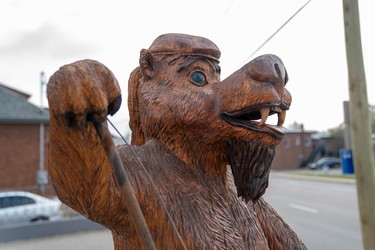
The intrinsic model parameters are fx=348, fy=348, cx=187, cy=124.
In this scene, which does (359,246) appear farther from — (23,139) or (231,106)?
(23,139)

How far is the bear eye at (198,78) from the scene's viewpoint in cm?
112

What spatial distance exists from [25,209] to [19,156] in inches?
212

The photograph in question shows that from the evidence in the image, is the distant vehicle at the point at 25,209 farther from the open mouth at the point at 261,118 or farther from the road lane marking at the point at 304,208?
the open mouth at the point at 261,118

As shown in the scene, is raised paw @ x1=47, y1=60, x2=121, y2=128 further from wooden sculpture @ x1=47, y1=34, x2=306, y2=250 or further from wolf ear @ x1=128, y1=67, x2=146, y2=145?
wolf ear @ x1=128, y1=67, x2=146, y2=145

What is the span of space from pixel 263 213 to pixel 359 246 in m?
4.88

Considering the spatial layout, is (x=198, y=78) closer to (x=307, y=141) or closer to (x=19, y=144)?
(x=19, y=144)

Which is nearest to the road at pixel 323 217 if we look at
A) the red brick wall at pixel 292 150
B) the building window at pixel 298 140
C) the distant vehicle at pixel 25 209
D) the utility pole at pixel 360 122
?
the utility pole at pixel 360 122

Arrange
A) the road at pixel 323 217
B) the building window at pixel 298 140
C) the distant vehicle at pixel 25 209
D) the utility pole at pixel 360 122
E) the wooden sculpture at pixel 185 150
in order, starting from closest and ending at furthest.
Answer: the wooden sculpture at pixel 185 150 < the utility pole at pixel 360 122 < the road at pixel 323 217 < the distant vehicle at pixel 25 209 < the building window at pixel 298 140

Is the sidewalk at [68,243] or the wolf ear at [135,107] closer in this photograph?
the wolf ear at [135,107]

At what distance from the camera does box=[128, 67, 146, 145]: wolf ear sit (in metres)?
1.25

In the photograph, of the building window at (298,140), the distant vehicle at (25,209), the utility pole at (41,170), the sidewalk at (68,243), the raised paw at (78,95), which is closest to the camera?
the raised paw at (78,95)

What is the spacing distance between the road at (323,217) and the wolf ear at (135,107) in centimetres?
475

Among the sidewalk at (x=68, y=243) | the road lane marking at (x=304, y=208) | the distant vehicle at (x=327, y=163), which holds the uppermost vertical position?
the distant vehicle at (x=327, y=163)

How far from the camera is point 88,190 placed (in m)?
0.88
